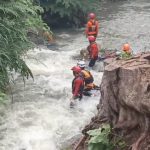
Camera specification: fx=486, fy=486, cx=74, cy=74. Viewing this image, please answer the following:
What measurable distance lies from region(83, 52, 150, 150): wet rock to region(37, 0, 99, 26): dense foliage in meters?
11.8

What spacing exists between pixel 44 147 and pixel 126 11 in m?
13.4

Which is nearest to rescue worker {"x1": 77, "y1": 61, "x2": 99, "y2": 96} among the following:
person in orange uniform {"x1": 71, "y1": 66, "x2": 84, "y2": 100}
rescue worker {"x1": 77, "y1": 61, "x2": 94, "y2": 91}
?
rescue worker {"x1": 77, "y1": 61, "x2": 94, "y2": 91}

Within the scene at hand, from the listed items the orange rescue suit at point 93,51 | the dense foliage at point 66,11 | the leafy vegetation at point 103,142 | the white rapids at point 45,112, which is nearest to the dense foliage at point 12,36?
the white rapids at point 45,112

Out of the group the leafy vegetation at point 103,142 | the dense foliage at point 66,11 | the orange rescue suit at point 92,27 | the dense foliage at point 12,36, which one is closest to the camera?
the leafy vegetation at point 103,142

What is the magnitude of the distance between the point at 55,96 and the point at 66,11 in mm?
7605

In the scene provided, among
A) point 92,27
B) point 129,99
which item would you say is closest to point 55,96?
point 92,27

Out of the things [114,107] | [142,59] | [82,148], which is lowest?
[82,148]

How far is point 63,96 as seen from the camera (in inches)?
530

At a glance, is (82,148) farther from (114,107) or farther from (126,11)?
(126,11)

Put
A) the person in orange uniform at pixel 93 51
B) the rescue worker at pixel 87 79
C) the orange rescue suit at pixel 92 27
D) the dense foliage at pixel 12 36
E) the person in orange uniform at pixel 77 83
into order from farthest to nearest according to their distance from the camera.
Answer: the orange rescue suit at pixel 92 27 → the person in orange uniform at pixel 93 51 → the rescue worker at pixel 87 79 → the person in orange uniform at pixel 77 83 → the dense foliage at pixel 12 36

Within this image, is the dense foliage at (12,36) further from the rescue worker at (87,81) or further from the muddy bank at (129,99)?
the muddy bank at (129,99)

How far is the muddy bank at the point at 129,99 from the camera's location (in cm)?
749

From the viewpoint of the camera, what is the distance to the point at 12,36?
11.9 meters

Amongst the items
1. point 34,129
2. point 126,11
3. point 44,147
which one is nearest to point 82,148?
point 44,147
